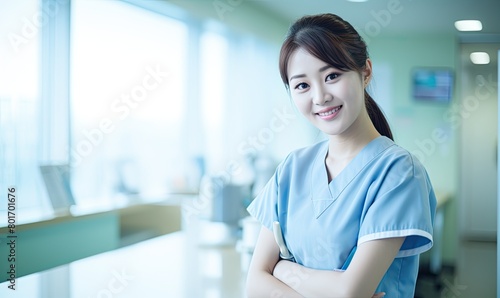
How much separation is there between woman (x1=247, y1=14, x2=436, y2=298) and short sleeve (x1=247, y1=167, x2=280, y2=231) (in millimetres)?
36

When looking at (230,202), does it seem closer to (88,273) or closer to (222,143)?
(88,273)

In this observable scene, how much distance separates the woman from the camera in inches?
35.8

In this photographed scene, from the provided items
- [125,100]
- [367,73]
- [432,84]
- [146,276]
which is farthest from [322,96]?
[125,100]

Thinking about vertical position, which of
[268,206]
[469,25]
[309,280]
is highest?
[469,25]

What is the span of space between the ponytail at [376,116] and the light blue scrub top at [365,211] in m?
0.08

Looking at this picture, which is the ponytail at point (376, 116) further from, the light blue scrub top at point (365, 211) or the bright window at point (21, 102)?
the bright window at point (21, 102)

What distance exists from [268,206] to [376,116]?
29cm

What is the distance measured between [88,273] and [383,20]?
7.56 feet

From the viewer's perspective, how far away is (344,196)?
3.25ft

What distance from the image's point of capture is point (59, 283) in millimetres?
1475

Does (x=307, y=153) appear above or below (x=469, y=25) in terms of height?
below

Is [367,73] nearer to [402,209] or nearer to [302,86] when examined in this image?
[302,86]

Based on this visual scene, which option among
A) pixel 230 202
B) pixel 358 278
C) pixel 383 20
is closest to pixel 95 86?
pixel 230 202

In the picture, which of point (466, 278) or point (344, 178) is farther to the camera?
point (466, 278)
